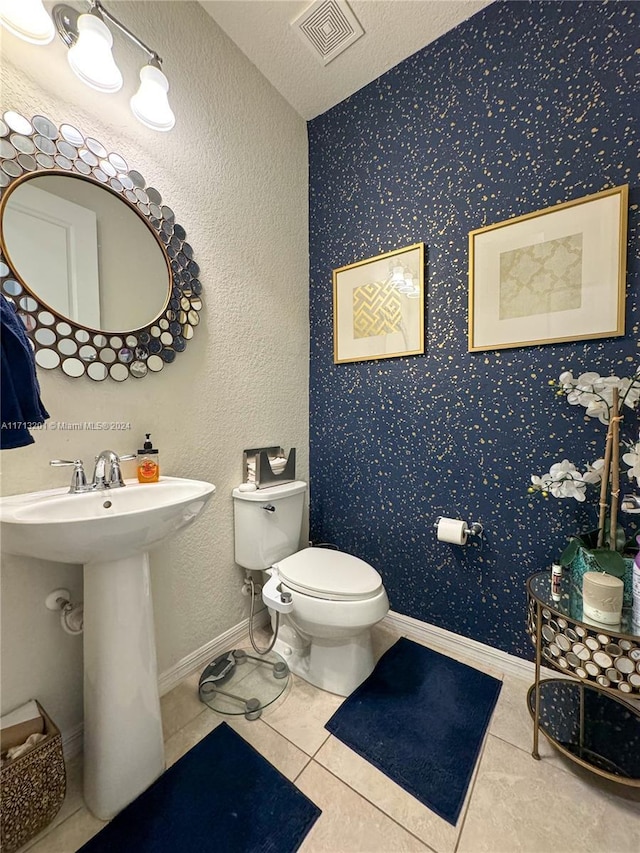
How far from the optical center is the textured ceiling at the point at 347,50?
134cm

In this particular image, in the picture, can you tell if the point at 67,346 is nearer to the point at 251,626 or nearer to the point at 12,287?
the point at 12,287

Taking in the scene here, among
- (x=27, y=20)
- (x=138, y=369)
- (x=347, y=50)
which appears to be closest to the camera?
(x=27, y=20)

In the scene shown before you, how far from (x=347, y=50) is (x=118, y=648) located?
7.97ft

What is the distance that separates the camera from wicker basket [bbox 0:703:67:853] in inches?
30.9

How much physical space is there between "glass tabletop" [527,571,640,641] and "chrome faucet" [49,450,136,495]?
1.35 meters

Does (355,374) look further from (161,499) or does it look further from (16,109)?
(16,109)

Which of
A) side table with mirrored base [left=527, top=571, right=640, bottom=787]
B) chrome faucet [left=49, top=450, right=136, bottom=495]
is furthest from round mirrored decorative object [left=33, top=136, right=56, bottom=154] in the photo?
side table with mirrored base [left=527, top=571, right=640, bottom=787]

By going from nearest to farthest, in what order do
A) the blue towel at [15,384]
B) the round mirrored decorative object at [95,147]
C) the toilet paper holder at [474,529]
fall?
the blue towel at [15,384]
the round mirrored decorative object at [95,147]
the toilet paper holder at [474,529]

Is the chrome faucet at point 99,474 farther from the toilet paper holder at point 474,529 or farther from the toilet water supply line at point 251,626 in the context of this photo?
the toilet paper holder at point 474,529

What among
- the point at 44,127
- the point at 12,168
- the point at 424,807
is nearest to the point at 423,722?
the point at 424,807

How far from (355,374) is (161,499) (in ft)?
3.56

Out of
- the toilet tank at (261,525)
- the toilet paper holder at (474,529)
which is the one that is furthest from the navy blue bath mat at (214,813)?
the toilet paper holder at (474,529)

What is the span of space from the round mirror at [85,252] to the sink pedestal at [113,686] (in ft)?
2.55

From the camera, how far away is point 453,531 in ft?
4.56
